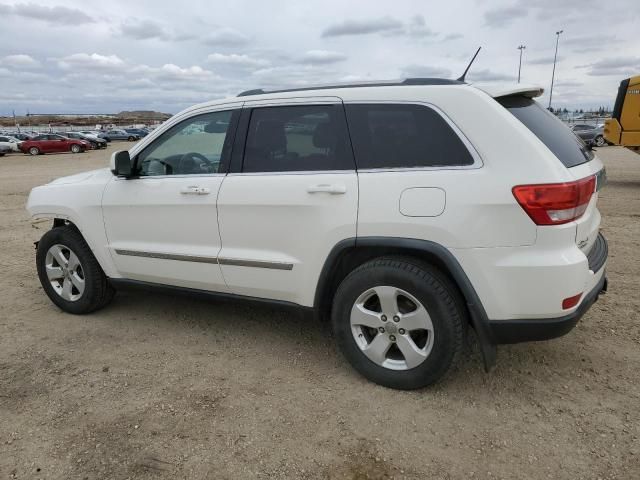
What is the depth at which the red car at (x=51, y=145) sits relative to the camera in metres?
33.4

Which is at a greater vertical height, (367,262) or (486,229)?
(486,229)

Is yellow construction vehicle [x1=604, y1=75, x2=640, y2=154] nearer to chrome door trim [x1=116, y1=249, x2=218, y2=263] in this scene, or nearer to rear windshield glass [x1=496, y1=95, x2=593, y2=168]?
rear windshield glass [x1=496, y1=95, x2=593, y2=168]

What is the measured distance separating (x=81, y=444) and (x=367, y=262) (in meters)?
1.84

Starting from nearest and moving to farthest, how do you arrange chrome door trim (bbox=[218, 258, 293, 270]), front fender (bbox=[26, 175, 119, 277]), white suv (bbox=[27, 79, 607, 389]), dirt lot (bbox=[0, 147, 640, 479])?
dirt lot (bbox=[0, 147, 640, 479]), white suv (bbox=[27, 79, 607, 389]), chrome door trim (bbox=[218, 258, 293, 270]), front fender (bbox=[26, 175, 119, 277])

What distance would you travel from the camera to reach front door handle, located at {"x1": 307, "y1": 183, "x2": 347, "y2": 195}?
2.97m

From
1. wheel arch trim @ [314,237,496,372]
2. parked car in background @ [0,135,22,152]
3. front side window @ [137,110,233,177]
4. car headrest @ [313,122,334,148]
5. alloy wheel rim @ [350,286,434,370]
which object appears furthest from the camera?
parked car in background @ [0,135,22,152]

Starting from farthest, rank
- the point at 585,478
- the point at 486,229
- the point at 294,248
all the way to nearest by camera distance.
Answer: the point at 294,248
the point at 486,229
the point at 585,478

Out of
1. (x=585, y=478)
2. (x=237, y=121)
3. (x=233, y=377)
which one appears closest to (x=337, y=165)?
(x=237, y=121)

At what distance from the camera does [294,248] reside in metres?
3.19

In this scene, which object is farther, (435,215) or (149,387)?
(149,387)

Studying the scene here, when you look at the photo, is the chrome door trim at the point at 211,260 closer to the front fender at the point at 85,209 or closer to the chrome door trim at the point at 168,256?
the chrome door trim at the point at 168,256

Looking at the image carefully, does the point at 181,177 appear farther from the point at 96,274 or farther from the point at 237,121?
the point at 96,274

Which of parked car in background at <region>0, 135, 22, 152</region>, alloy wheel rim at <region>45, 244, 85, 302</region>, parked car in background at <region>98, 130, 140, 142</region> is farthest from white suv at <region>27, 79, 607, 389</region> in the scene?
parked car in background at <region>98, 130, 140, 142</region>

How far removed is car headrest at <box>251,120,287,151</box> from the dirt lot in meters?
1.47
